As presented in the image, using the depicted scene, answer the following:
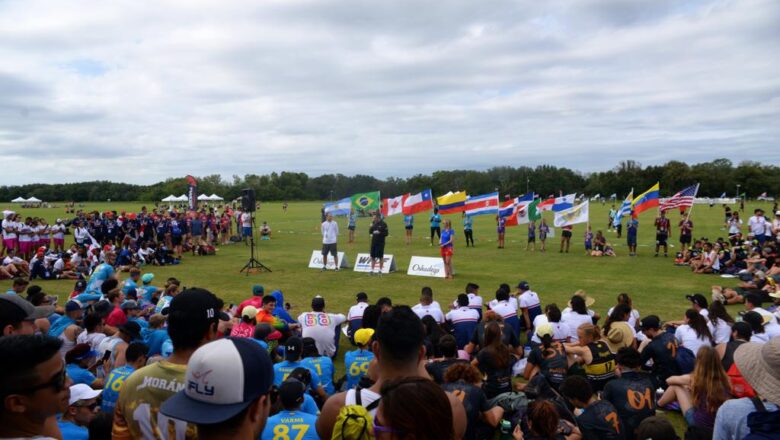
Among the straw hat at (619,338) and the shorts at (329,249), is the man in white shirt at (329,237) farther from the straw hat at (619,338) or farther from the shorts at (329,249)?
the straw hat at (619,338)

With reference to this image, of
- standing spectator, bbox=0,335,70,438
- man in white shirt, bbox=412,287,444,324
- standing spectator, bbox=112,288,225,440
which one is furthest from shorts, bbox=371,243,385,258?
standing spectator, bbox=0,335,70,438

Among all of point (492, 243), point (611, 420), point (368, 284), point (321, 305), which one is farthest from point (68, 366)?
point (492, 243)

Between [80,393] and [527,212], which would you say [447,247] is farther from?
[80,393]

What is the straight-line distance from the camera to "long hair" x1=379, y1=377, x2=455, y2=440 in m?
2.27

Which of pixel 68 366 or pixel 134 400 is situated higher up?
pixel 134 400

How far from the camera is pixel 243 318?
8.96 m

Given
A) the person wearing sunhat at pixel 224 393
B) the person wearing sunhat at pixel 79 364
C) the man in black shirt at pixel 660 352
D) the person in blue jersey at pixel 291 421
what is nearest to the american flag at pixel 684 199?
the man in black shirt at pixel 660 352

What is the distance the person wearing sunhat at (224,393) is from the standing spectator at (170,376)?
78cm

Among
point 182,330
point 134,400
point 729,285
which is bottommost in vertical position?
point 729,285

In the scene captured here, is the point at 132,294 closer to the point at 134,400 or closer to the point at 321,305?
the point at 321,305

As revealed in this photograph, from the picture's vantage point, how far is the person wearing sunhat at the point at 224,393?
221 centimetres

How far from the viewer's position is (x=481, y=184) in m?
124

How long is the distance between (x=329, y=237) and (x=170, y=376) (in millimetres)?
17065

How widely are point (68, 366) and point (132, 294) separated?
210 inches
